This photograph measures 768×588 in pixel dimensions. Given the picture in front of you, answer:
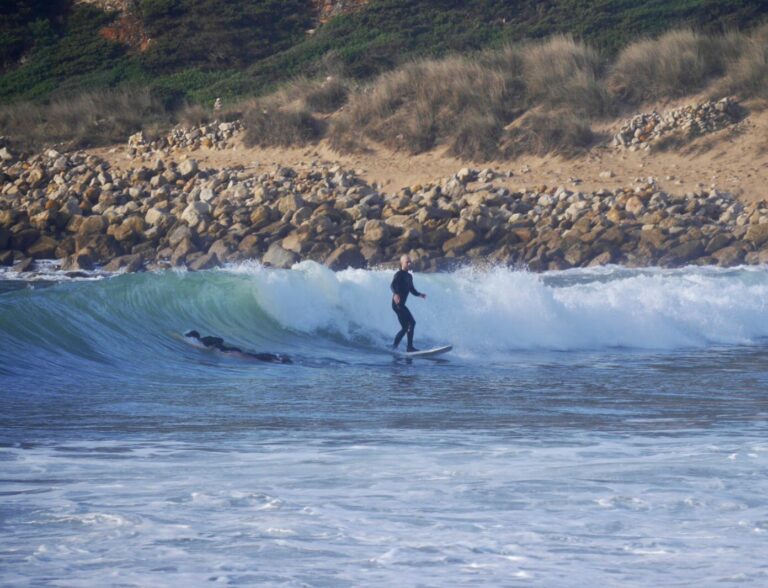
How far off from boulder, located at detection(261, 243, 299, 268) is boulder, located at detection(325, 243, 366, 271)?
1056mm

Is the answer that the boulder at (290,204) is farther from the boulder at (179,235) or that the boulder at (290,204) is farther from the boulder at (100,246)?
the boulder at (100,246)

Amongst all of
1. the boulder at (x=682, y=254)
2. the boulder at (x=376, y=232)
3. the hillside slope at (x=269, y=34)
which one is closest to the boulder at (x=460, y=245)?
the boulder at (x=376, y=232)

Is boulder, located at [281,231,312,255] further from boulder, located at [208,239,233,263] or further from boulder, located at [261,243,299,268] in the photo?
boulder, located at [208,239,233,263]

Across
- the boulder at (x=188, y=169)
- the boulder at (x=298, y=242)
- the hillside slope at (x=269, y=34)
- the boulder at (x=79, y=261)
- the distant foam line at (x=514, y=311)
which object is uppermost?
the hillside slope at (x=269, y=34)

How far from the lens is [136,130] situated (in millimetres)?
38125

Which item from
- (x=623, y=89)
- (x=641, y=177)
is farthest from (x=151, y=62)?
(x=641, y=177)

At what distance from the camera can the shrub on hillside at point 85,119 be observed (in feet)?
125

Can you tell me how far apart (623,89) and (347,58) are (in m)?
11.3

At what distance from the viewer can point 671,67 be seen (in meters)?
34.0

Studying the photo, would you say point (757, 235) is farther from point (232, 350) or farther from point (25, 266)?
point (25, 266)

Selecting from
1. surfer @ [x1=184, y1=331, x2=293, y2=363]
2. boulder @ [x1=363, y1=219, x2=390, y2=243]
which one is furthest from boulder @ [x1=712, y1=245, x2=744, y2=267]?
surfer @ [x1=184, y1=331, x2=293, y2=363]

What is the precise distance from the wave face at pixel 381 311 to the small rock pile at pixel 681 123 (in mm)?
12317

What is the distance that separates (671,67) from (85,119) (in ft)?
65.1

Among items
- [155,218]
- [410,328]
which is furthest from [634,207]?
[410,328]
